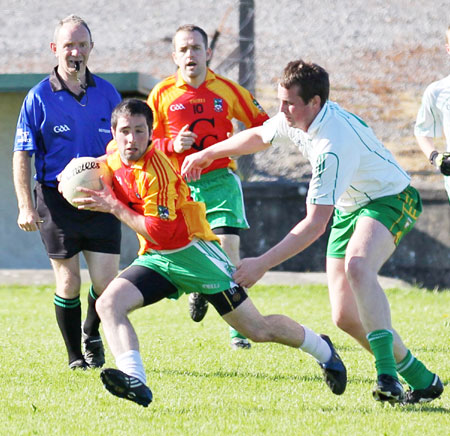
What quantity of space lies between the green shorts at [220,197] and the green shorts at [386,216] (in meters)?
2.44

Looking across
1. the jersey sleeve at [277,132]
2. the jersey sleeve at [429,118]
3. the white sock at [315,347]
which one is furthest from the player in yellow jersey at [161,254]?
the jersey sleeve at [429,118]

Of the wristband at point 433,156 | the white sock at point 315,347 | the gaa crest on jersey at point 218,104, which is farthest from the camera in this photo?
the gaa crest on jersey at point 218,104

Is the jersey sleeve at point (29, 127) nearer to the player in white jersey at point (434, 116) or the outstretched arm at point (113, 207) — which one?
the outstretched arm at point (113, 207)

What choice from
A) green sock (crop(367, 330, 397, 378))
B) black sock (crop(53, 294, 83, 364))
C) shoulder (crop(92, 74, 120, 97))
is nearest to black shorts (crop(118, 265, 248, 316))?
green sock (crop(367, 330, 397, 378))

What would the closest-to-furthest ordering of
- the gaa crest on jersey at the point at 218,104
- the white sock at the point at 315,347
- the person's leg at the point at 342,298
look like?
1. the white sock at the point at 315,347
2. the person's leg at the point at 342,298
3. the gaa crest on jersey at the point at 218,104

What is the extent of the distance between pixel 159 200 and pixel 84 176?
1.64 ft

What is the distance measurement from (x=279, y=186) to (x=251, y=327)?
8400 millimetres

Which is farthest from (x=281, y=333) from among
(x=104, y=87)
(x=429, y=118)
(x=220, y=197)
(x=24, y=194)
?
(x=429, y=118)

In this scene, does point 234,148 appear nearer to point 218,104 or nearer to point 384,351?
point 384,351

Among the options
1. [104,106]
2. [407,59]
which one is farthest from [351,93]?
[104,106]

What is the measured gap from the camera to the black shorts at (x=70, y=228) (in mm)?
7105

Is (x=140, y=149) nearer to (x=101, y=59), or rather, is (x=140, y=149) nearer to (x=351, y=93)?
(x=351, y=93)

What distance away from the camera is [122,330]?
552cm

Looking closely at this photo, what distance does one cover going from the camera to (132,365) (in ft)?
17.7
